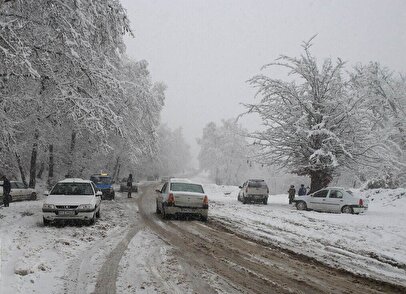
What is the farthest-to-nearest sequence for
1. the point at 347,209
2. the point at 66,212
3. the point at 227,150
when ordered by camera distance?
the point at 227,150, the point at 347,209, the point at 66,212

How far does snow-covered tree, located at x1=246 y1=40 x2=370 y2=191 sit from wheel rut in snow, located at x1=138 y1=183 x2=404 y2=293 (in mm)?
14744

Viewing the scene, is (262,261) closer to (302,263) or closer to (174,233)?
(302,263)

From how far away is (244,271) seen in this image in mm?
7680

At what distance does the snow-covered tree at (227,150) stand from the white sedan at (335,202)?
47939 mm

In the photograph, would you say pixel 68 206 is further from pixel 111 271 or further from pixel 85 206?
pixel 111 271

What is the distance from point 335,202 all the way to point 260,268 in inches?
570

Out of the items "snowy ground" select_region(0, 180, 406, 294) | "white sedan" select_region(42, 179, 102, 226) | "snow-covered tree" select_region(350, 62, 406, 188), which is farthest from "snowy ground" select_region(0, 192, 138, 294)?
"snow-covered tree" select_region(350, 62, 406, 188)

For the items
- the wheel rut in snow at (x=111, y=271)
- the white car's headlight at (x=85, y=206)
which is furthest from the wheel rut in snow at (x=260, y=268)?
the white car's headlight at (x=85, y=206)

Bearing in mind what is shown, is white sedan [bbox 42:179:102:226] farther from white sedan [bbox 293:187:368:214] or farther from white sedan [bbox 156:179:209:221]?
white sedan [bbox 293:187:368:214]

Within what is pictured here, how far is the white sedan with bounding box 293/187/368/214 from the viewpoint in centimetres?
2027

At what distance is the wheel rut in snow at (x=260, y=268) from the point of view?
680 cm

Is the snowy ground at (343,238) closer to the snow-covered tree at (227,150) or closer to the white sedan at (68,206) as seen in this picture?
the white sedan at (68,206)

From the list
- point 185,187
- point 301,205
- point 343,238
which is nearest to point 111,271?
point 343,238

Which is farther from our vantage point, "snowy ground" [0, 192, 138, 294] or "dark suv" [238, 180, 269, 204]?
"dark suv" [238, 180, 269, 204]
